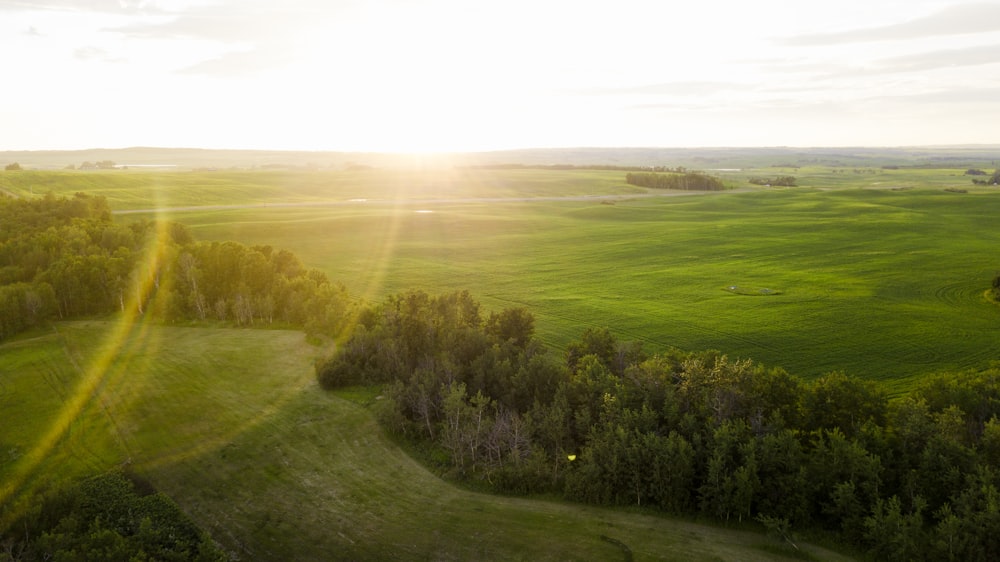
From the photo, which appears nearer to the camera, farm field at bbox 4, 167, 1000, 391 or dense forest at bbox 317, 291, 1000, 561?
dense forest at bbox 317, 291, 1000, 561

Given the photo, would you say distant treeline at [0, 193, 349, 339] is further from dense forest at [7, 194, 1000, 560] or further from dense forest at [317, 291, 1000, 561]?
dense forest at [317, 291, 1000, 561]

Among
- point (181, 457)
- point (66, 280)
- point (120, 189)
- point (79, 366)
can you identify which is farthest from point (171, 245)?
point (120, 189)

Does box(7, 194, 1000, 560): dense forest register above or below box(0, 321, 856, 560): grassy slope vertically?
above

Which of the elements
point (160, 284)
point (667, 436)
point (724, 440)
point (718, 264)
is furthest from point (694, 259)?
point (160, 284)

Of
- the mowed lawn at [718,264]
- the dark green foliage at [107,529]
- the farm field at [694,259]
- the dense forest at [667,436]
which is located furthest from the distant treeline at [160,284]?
the dark green foliage at [107,529]

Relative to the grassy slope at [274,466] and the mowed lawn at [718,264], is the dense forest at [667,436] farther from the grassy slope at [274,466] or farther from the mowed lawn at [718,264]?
the mowed lawn at [718,264]

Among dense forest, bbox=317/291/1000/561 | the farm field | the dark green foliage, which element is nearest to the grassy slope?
the dark green foliage

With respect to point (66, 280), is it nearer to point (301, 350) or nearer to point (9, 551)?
point (301, 350)

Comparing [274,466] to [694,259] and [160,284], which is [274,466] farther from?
[694,259]
